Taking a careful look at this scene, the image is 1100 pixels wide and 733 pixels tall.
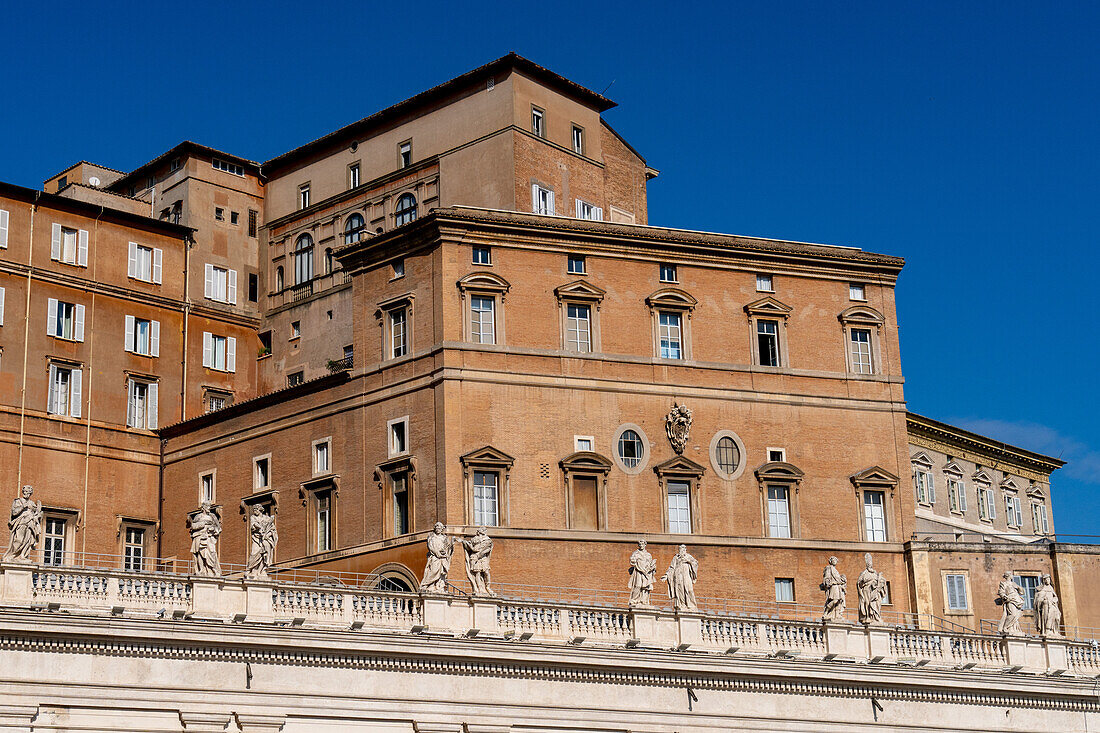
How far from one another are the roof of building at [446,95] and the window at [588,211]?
15.7 ft

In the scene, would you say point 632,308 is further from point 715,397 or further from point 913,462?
point 913,462

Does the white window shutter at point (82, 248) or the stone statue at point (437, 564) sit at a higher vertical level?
the white window shutter at point (82, 248)

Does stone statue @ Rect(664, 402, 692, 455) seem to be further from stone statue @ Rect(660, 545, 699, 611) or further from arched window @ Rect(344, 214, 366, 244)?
arched window @ Rect(344, 214, 366, 244)

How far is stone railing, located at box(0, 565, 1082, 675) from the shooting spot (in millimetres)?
35188

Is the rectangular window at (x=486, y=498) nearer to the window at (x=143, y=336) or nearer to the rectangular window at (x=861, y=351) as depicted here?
the rectangular window at (x=861, y=351)

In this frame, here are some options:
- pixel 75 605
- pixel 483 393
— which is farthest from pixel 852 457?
pixel 75 605

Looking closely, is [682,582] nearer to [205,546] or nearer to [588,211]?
[205,546]

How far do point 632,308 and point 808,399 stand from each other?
24.1 ft

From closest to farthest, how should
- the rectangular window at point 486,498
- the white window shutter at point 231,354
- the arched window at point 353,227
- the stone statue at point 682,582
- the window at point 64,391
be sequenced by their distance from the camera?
1. the stone statue at point 682,582
2. the rectangular window at point 486,498
3. the window at point 64,391
4. the white window shutter at point 231,354
5. the arched window at point 353,227

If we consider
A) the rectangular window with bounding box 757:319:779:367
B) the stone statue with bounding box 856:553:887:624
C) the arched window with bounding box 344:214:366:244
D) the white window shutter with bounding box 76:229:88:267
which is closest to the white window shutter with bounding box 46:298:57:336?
the white window shutter with bounding box 76:229:88:267

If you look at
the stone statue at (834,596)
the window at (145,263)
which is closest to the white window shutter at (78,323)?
the window at (145,263)

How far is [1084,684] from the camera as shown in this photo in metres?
46.1

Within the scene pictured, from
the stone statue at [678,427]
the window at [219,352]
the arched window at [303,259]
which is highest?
the arched window at [303,259]

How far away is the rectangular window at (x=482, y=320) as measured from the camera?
196ft
